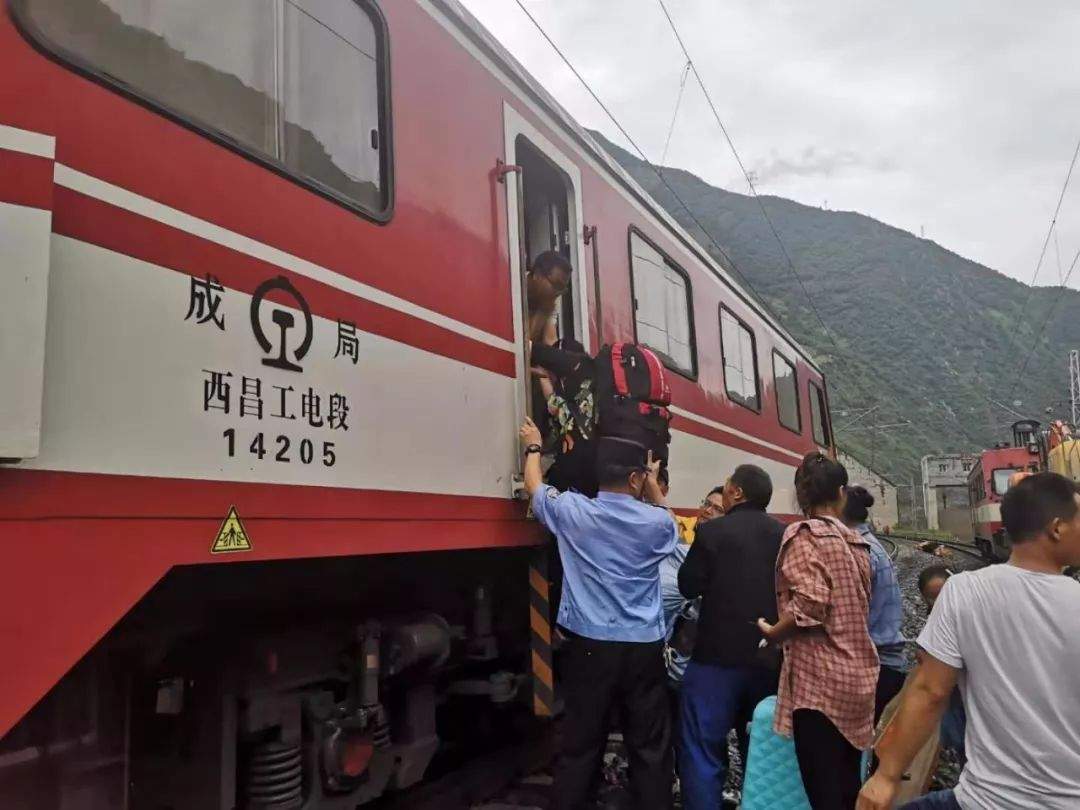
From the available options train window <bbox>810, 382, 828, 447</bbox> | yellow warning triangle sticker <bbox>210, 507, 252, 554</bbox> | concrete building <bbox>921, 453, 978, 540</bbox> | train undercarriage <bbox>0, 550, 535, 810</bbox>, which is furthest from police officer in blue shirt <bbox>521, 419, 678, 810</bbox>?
concrete building <bbox>921, 453, 978, 540</bbox>

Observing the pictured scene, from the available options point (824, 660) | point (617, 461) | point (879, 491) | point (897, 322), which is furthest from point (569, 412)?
point (897, 322)

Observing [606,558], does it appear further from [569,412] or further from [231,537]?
[231,537]

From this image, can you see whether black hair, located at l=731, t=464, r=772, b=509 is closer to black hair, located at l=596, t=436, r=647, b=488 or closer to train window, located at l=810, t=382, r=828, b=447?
black hair, located at l=596, t=436, r=647, b=488

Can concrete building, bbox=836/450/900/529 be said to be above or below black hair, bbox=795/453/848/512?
above

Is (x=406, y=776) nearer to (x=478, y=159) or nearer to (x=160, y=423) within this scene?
(x=160, y=423)

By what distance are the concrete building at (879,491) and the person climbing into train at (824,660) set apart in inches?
1957

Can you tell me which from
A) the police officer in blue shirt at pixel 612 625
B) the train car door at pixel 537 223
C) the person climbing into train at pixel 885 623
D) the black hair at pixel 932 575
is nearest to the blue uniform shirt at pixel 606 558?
the police officer in blue shirt at pixel 612 625

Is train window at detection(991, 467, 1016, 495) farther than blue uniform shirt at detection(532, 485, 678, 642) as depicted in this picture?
Yes

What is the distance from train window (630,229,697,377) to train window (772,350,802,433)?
131 inches

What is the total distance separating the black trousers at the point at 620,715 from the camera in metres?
3.56

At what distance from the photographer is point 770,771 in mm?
3494

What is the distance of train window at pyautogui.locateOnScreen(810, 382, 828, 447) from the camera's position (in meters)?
12.1

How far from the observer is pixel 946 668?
2297 millimetres

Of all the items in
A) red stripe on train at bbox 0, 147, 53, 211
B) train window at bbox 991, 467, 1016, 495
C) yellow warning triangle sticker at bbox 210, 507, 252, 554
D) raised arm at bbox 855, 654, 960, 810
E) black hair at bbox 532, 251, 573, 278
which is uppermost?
black hair at bbox 532, 251, 573, 278
